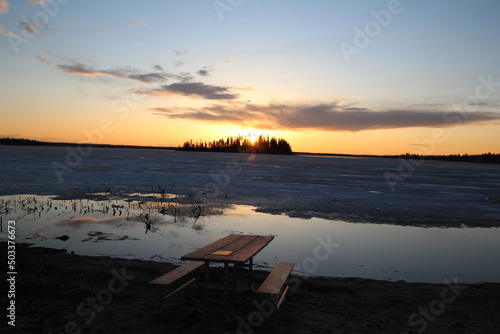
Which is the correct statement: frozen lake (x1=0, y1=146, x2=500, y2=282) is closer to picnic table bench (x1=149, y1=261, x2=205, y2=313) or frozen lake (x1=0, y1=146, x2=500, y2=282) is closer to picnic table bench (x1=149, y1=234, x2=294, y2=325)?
picnic table bench (x1=149, y1=234, x2=294, y2=325)

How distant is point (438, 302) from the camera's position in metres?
6.44

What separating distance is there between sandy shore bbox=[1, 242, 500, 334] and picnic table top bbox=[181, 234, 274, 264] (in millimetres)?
914

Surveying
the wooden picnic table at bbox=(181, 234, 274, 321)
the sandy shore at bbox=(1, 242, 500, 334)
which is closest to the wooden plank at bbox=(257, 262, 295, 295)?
the wooden picnic table at bbox=(181, 234, 274, 321)

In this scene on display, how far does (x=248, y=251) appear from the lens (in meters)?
5.47

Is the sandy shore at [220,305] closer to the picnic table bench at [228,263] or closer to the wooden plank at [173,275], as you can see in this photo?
the picnic table bench at [228,263]

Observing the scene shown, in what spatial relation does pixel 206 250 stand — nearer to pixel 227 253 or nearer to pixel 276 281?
pixel 227 253

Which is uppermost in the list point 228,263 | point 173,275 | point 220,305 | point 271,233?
point 228,263

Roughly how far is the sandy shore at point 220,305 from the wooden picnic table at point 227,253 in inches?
19.0

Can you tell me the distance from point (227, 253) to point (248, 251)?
0.35 meters

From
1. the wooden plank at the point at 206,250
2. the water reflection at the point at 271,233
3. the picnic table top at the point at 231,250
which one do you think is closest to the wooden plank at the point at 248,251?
the picnic table top at the point at 231,250

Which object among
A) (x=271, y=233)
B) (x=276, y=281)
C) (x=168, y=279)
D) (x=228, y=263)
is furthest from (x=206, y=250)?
(x=271, y=233)

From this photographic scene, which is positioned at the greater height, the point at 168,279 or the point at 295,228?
the point at 168,279

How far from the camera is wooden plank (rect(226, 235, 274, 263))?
16.2 feet

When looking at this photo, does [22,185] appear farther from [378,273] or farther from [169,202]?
[378,273]
